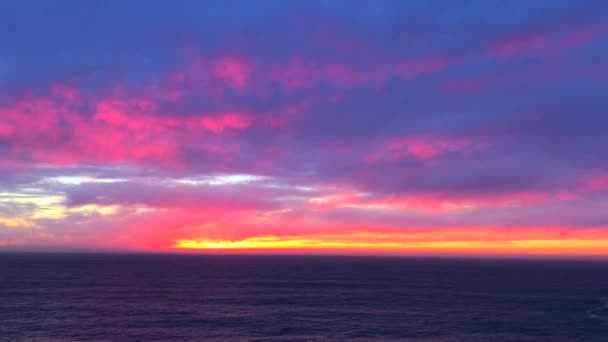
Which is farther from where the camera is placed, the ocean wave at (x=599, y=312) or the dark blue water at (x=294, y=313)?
the ocean wave at (x=599, y=312)

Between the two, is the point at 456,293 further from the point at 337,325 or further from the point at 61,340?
the point at 61,340

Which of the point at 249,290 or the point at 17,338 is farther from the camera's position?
the point at 249,290

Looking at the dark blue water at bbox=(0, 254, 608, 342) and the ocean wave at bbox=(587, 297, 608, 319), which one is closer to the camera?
the dark blue water at bbox=(0, 254, 608, 342)

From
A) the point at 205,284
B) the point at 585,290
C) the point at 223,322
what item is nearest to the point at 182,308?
the point at 223,322

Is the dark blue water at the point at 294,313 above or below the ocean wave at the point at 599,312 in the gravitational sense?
above

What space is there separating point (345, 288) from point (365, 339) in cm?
7007

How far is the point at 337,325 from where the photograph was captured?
254 ft

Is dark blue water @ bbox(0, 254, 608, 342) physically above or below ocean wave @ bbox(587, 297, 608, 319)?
above

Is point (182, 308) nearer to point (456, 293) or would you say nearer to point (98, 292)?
point (98, 292)

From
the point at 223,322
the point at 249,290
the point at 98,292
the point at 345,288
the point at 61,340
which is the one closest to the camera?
the point at 61,340

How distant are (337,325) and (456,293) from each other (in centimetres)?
5887

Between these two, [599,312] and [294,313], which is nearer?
[294,313]

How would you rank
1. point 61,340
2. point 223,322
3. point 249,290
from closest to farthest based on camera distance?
point 61,340, point 223,322, point 249,290

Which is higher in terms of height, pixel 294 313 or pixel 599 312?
pixel 294 313
